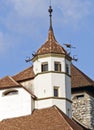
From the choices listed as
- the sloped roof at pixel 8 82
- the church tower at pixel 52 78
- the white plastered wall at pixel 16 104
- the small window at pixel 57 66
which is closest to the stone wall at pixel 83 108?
the church tower at pixel 52 78

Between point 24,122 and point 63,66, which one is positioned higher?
point 63,66

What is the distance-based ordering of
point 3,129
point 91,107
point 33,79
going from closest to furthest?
point 3,129 → point 33,79 → point 91,107

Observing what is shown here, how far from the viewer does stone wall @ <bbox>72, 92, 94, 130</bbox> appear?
245ft

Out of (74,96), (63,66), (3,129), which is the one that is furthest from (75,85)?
(3,129)

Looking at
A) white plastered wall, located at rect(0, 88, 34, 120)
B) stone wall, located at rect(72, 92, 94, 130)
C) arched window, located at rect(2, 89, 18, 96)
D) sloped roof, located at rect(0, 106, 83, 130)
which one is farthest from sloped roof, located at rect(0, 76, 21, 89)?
stone wall, located at rect(72, 92, 94, 130)

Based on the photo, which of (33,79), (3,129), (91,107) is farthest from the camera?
(91,107)

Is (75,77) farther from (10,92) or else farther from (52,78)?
(10,92)

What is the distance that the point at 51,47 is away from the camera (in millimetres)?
67812

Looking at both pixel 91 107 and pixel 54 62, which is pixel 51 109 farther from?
pixel 91 107

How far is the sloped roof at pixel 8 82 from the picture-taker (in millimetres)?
66375

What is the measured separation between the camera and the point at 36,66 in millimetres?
67438

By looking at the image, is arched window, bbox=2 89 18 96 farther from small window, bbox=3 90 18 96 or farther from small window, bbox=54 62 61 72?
small window, bbox=54 62 61 72

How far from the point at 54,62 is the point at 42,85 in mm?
2230

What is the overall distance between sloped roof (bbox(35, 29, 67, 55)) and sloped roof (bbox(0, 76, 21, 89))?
3.24 metres
